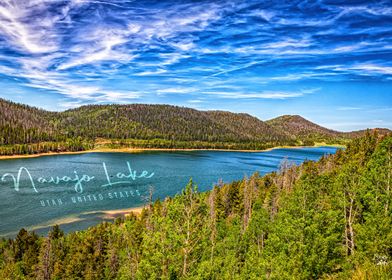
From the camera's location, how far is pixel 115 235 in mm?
44188

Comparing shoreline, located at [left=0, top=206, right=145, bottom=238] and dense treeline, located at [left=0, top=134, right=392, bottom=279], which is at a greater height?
dense treeline, located at [left=0, top=134, right=392, bottom=279]

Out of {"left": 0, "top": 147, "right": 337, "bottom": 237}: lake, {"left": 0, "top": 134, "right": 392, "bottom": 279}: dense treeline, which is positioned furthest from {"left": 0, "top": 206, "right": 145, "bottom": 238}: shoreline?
{"left": 0, "top": 134, "right": 392, "bottom": 279}: dense treeline

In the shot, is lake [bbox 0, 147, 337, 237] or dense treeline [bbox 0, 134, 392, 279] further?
lake [bbox 0, 147, 337, 237]

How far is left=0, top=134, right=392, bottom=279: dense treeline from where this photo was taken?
766 inches

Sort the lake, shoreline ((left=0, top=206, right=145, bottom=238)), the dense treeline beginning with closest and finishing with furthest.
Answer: the dense treeline
shoreline ((left=0, top=206, right=145, bottom=238))
the lake

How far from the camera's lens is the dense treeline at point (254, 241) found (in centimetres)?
1945

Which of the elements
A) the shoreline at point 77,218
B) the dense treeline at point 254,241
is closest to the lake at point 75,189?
the shoreline at point 77,218

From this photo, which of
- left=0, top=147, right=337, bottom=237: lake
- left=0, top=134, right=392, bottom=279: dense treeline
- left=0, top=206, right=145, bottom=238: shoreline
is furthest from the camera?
left=0, top=147, right=337, bottom=237: lake

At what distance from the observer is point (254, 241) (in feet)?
141

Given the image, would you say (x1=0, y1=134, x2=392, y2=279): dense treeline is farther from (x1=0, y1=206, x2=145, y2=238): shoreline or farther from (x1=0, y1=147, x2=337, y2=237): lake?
(x1=0, y1=147, x2=337, y2=237): lake

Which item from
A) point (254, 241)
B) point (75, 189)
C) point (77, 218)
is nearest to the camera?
point (254, 241)

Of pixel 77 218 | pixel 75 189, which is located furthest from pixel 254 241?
pixel 75 189

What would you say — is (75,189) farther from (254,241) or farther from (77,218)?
(254,241)

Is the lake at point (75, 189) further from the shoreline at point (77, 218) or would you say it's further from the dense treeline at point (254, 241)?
the dense treeline at point (254, 241)
